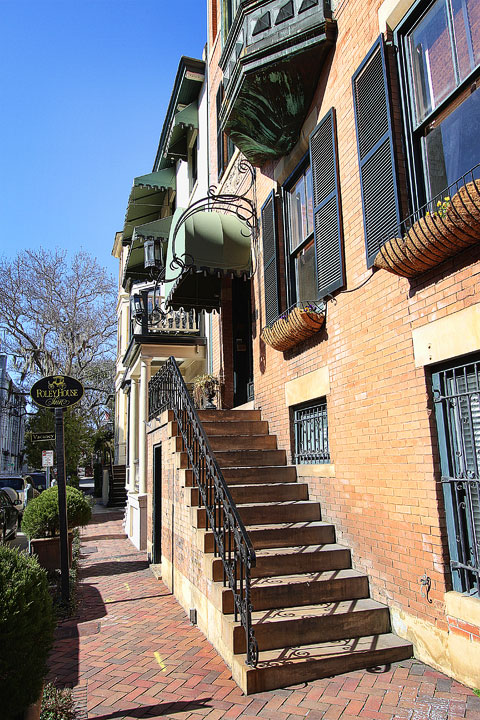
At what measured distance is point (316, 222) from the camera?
6.37 metres

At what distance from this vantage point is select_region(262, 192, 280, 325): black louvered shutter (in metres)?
7.66

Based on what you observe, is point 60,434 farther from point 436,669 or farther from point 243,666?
point 436,669

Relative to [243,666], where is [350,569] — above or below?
above

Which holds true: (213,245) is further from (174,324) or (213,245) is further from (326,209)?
(174,324)

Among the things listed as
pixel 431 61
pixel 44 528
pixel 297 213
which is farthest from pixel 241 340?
pixel 431 61

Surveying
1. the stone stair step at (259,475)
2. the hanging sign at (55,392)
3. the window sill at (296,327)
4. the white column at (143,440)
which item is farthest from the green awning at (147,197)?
the stone stair step at (259,475)

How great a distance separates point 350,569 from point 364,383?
1.89 m

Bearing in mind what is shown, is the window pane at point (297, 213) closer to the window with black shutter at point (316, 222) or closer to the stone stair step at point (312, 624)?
the window with black shutter at point (316, 222)

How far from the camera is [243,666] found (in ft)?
12.9

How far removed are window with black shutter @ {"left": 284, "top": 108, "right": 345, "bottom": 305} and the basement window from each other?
4.55 feet

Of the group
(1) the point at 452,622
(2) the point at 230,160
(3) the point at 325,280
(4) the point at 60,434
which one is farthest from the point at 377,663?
(2) the point at 230,160

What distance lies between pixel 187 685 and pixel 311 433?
3334 millimetres

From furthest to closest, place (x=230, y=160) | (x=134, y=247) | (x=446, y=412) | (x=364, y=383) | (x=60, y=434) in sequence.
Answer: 1. (x=134, y=247)
2. (x=230, y=160)
3. (x=60, y=434)
4. (x=364, y=383)
5. (x=446, y=412)

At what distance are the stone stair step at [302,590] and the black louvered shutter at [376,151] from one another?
307cm
